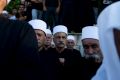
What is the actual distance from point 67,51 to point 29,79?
452cm

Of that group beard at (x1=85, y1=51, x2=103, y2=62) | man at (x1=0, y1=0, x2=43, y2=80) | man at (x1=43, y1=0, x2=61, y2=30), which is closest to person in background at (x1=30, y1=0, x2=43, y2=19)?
man at (x1=43, y1=0, x2=61, y2=30)

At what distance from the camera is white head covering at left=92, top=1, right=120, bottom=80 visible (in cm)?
266

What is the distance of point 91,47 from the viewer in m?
6.40

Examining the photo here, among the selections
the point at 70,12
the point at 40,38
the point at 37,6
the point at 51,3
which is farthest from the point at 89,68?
the point at 37,6

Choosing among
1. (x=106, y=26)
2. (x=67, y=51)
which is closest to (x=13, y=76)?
(x=106, y=26)

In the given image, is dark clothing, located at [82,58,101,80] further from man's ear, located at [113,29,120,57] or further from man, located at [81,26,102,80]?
man's ear, located at [113,29,120,57]

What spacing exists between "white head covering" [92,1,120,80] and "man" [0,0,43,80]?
608mm

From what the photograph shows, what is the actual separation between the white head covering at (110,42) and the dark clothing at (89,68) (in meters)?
3.09

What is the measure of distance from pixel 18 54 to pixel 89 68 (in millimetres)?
2854

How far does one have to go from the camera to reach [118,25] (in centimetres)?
262

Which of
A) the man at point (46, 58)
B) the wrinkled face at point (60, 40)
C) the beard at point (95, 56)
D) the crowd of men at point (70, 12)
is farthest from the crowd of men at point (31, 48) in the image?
the crowd of men at point (70, 12)

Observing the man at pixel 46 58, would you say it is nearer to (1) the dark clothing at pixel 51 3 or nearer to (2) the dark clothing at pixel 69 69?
(2) the dark clothing at pixel 69 69

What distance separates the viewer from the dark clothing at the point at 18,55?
10.6 feet

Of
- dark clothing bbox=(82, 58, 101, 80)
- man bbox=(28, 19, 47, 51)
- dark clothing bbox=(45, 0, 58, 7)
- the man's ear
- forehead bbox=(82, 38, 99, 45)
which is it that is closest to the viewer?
the man's ear
